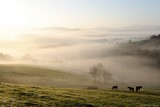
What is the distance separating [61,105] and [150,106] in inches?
537

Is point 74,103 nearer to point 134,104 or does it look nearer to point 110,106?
point 110,106

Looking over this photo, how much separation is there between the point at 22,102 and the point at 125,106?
14.5m

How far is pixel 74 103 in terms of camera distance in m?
39.6

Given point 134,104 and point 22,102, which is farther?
point 134,104

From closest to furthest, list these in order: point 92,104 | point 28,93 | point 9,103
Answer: point 9,103, point 92,104, point 28,93

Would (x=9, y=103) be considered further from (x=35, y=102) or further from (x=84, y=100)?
(x=84, y=100)

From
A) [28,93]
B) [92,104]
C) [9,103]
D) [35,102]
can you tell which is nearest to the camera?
[9,103]

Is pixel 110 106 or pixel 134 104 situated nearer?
pixel 110 106

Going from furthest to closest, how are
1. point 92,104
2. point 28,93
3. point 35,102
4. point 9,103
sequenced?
point 28,93 < point 92,104 < point 35,102 < point 9,103

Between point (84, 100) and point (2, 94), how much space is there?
11304 mm

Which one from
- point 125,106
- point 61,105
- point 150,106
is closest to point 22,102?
point 61,105

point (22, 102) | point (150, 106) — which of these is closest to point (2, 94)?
point (22, 102)

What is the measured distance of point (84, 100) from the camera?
142 feet

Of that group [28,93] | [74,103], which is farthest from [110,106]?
[28,93]
